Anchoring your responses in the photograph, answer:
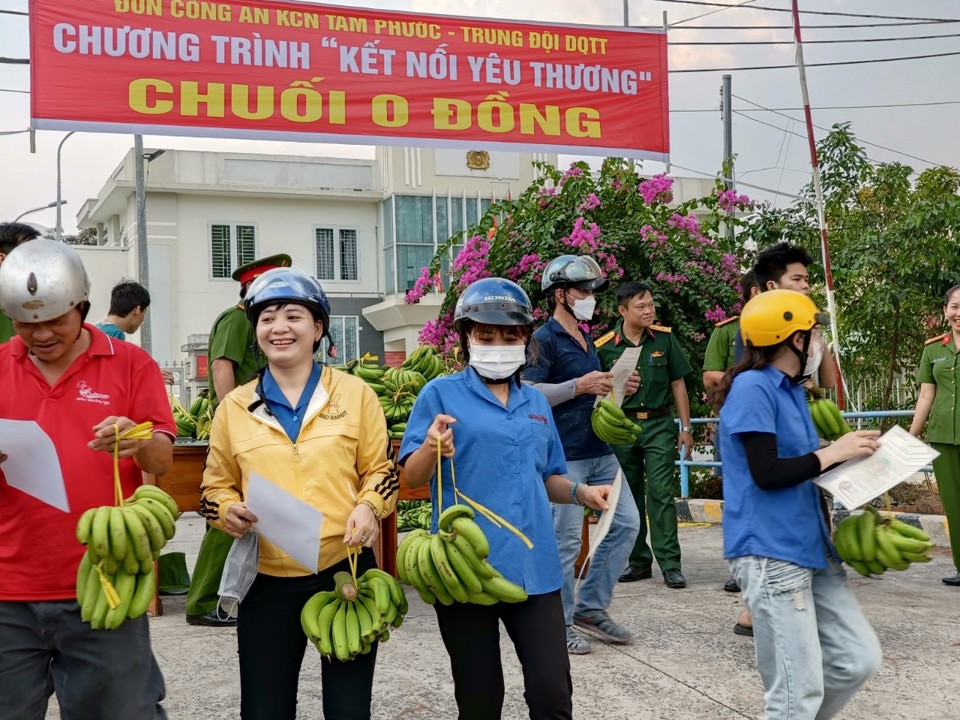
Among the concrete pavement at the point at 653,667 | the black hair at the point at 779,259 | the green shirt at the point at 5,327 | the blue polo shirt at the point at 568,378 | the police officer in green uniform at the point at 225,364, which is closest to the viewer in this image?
the green shirt at the point at 5,327

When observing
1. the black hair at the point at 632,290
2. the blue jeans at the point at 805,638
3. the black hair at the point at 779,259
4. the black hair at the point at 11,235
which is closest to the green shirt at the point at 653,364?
the black hair at the point at 632,290

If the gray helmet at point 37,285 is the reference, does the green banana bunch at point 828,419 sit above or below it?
below

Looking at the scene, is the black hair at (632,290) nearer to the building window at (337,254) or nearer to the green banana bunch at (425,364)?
the green banana bunch at (425,364)

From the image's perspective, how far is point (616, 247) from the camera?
471 inches

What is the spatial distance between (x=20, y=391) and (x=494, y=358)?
1669 millimetres

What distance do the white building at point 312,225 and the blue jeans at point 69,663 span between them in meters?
30.8

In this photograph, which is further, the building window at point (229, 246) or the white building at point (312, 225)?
the building window at point (229, 246)

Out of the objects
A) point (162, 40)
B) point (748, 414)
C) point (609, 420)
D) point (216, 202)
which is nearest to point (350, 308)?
point (216, 202)

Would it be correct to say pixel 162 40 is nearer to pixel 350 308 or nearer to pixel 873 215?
pixel 873 215

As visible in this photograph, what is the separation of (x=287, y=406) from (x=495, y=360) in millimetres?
836

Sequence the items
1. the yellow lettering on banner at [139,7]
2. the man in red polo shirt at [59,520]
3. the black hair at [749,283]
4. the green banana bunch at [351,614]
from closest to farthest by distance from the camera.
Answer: the man in red polo shirt at [59,520], the green banana bunch at [351,614], the black hair at [749,283], the yellow lettering on banner at [139,7]

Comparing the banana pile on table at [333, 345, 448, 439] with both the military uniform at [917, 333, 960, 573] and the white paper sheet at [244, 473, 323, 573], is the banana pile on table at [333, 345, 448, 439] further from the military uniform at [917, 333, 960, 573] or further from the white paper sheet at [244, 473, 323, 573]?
the military uniform at [917, 333, 960, 573]

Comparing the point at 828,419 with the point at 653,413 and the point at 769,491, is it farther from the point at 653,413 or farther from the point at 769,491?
the point at 653,413

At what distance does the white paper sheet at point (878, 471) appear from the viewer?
355cm
